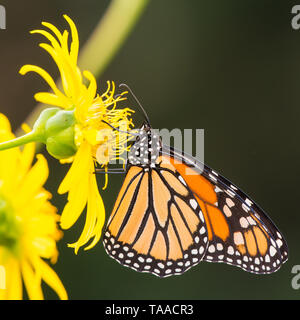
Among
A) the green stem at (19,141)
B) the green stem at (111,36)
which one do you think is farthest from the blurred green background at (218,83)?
the green stem at (19,141)

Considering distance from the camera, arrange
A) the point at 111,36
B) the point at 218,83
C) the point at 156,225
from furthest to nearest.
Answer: the point at 218,83 < the point at 156,225 < the point at 111,36

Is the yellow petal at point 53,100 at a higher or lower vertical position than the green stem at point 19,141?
higher

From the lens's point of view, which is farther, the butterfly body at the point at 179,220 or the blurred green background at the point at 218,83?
the blurred green background at the point at 218,83

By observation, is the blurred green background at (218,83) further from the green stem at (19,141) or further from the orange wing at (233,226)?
the green stem at (19,141)

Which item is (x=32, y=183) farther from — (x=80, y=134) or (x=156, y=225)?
(x=156, y=225)

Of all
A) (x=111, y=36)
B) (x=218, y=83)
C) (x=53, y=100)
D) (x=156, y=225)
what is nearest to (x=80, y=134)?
(x=53, y=100)

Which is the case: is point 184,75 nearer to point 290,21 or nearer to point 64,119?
point 290,21

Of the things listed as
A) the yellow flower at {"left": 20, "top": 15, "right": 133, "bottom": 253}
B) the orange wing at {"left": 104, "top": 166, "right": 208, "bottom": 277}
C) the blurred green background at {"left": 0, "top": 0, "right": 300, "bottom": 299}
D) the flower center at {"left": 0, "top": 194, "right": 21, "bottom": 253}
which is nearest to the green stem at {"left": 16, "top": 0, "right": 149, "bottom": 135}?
the yellow flower at {"left": 20, "top": 15, "right": 133, "bottom": 253}

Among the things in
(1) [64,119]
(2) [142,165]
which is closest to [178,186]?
(2) [142,165]
